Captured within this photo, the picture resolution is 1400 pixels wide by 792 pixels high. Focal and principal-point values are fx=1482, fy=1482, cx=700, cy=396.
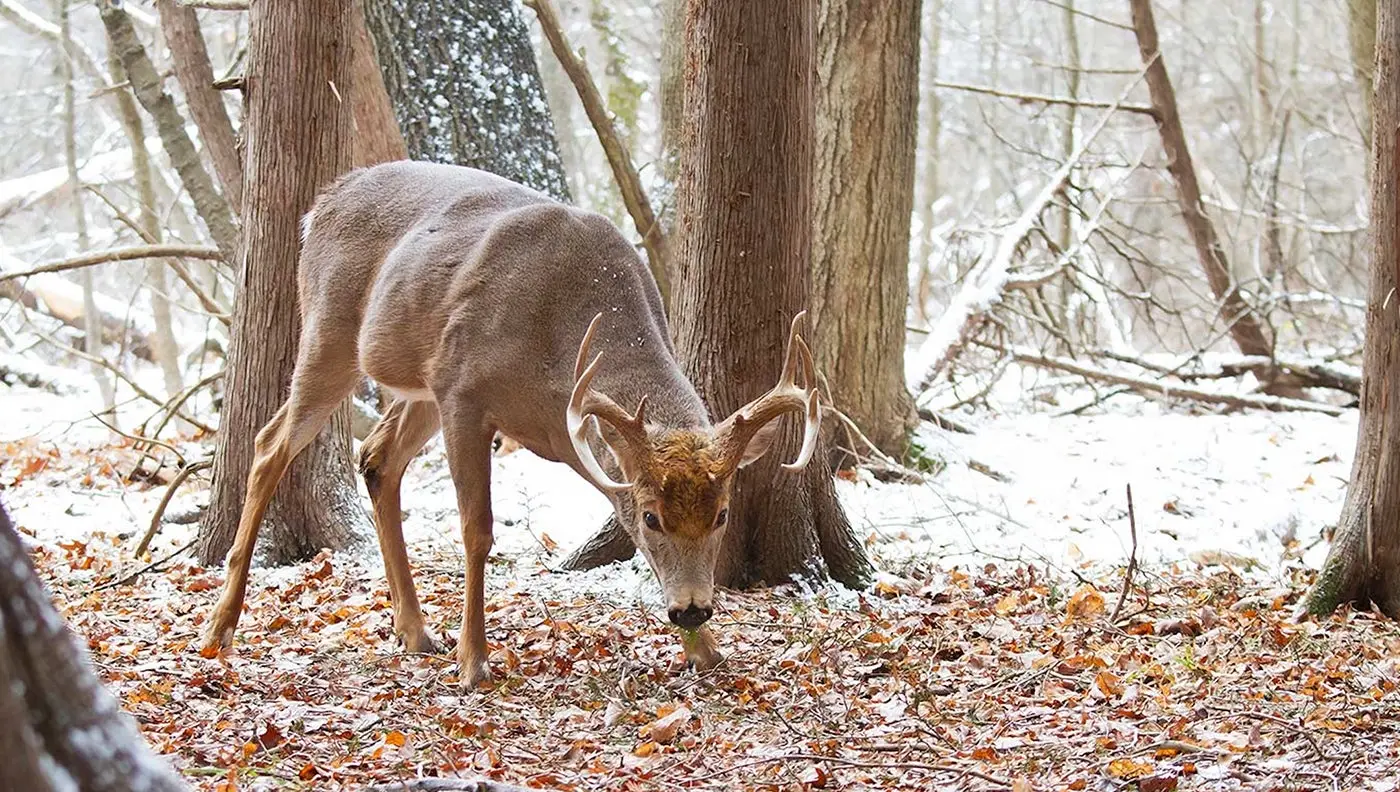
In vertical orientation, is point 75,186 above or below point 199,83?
below

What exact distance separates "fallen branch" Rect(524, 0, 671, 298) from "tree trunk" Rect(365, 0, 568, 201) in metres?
Answer: 0.43

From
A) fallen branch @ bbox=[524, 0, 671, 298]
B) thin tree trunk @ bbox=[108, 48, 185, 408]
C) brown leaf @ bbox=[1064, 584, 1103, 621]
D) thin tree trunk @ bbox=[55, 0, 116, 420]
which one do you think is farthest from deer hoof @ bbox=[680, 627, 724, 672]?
thin tree trunk @ bbox=[55, 0, 116, 420]

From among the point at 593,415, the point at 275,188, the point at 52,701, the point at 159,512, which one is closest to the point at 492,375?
the point at 593,415

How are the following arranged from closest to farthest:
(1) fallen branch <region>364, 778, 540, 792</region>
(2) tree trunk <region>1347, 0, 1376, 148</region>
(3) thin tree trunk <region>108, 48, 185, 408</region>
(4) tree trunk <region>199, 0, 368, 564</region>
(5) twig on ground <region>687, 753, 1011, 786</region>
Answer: (1) fallen branch <region>364, 778, 540, 792</region>, (5) twig on ground <region>687, 753, 1011, 786</region>, (4) tree trunk <region>199, 0, 368, 564</region>, (2) tree trunk <region>1347, 0, 1376, 148</region>, (3) thin tree trunk <region>108, 48, 185, 408</region>

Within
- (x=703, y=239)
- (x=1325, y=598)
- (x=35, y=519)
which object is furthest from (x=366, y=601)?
(x=1325, y=598)

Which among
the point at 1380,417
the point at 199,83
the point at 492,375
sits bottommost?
the point at 1380,417

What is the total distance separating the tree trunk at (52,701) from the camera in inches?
83.4

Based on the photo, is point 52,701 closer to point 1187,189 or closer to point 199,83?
point 199,83

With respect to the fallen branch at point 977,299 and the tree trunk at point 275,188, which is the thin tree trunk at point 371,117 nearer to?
the tree trunk at point 275,188

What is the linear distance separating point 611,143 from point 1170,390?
15.4 ft

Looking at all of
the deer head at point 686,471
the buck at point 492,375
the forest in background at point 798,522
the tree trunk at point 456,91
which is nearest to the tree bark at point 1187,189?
the forest in background at point 798,522

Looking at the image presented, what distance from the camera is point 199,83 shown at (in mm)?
9320

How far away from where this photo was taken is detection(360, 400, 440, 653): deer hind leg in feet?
19.5

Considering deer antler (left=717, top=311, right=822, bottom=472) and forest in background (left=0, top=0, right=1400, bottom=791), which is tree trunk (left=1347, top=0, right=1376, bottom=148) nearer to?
forest in background (left=0, top=0, right=1400, bottom=791)
